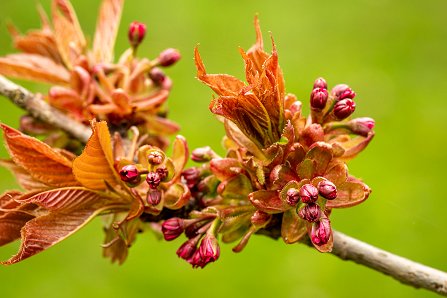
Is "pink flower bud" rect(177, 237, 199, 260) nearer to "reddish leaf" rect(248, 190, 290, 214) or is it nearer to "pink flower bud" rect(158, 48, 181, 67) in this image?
"reddish leaf" rect(248, 190, 290, 214)

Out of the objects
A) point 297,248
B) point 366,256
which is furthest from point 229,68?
point 366,256

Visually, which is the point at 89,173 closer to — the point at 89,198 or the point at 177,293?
the point at 89,198

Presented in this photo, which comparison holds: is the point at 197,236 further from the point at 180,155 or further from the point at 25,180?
the point at 25,180

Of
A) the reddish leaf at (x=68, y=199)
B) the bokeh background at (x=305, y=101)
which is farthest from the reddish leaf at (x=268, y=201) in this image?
the bokeh background at (x=305, y=101)

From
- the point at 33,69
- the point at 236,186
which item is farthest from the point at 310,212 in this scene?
the point at 33,69

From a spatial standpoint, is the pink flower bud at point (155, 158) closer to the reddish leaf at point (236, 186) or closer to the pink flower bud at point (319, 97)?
the reddish leaf at point (236, 186)

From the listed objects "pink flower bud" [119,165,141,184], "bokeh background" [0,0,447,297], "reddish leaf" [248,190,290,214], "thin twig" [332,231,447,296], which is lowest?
"bokeh background" [0,0,447,297]

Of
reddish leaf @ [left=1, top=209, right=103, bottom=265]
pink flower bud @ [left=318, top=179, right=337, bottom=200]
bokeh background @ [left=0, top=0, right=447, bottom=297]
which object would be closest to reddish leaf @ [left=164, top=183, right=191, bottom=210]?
reddish leaf @ [left=1, top=209, right=103, bottom=265]
